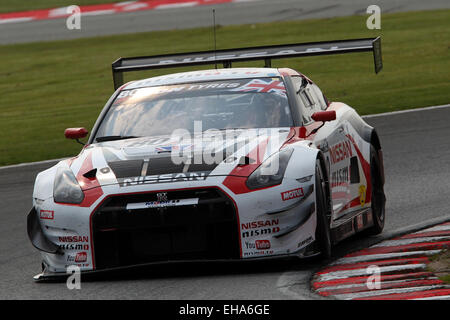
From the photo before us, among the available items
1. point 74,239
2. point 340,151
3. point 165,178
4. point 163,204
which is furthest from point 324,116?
point 74,239

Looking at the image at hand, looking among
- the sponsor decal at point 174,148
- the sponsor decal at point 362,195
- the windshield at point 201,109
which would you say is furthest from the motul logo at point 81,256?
the sponsor decal at point 362,195

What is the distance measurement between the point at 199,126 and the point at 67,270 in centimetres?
150

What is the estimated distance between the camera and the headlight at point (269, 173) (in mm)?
6746

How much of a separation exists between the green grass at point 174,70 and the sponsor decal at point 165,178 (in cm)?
824

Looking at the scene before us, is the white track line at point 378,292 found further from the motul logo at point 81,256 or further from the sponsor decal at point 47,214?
the sponsor decal at point 47,214

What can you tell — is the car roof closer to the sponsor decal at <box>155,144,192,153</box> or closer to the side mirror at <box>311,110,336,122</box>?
the side mirror at <box>311,110,336,122</box>

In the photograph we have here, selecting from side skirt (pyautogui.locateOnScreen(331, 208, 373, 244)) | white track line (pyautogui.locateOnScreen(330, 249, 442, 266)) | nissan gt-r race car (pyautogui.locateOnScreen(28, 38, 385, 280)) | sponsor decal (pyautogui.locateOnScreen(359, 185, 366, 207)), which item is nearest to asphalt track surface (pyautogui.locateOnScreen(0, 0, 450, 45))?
sponsor decal (pyautogui.locateOnScreen(359, 185, 366, 207))

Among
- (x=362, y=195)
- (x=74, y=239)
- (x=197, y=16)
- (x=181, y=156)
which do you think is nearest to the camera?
(x=74, y=239)

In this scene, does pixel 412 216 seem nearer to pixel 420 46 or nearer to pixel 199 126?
pixel 199 126

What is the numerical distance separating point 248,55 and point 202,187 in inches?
110

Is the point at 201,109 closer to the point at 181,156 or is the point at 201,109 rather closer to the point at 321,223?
the point at 181,156

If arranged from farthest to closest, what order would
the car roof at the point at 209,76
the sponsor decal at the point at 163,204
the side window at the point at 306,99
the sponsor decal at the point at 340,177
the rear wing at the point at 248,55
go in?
the rear wing at the point at 248,55, the car roof at the point at 209,76, the side window at the point at 306,99, the sponsor decal at the point at 340,177, the sponsor decal at the point at 163,204

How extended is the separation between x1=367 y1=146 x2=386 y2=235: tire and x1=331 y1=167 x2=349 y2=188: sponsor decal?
1.97ft

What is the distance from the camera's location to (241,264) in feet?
23.6
